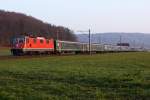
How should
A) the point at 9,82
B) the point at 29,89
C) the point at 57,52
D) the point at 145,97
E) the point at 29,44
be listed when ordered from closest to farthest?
the point at 145,97
the point at 29,89
the point at 9,82
the point at 29,44
the point at 57,52

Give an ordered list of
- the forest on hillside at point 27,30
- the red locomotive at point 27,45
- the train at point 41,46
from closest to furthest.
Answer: the red locomotive at point 27,45, the train at point 41,46, the forest on hillside at point 27,30

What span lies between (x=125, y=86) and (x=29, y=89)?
398 centimetres

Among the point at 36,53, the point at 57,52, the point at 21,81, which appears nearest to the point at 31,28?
the point at 57,52

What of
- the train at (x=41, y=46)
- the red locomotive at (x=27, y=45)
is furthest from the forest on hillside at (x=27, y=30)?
the red locomotive at (x=27, y=45)

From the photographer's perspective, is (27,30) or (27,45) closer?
(27,45)

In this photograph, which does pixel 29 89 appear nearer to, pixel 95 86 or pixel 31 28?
pixel 95 86

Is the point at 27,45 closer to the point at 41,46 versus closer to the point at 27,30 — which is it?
the point at 41,46

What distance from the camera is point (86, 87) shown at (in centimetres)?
1712

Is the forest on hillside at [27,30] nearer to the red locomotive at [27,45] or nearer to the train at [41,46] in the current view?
the train at [41,46]

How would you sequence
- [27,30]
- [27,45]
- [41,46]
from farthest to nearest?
1. [27,30]
2. [41,46]
3. [27,45]

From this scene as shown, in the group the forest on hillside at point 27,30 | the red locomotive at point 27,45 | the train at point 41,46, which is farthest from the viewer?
A: the forest on hillside at point 27,30

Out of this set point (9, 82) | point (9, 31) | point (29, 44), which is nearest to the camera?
point (9, 82)

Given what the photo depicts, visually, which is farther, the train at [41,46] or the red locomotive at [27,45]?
the train at [41,46]

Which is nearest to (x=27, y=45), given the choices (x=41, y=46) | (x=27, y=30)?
(x=41, y=46)
